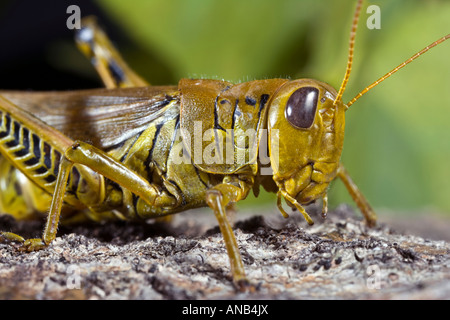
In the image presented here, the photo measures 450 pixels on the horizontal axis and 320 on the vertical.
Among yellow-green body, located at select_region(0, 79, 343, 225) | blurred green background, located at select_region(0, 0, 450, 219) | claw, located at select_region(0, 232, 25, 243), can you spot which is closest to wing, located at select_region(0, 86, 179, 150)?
yellow-green body, located at select_region(0, 79, 343, 225)

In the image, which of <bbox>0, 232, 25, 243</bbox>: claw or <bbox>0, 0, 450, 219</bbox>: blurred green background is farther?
<bbox>0, 0, 450, 219</bbox>: blurred green background

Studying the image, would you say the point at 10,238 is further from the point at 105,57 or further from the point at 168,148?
the point at 105,57

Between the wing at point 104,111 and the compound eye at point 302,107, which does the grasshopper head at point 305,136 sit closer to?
the compound eye at point 302,107

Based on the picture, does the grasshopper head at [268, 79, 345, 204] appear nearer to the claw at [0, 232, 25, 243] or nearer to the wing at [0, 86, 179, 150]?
the wing at [0, 86, 179, 150]

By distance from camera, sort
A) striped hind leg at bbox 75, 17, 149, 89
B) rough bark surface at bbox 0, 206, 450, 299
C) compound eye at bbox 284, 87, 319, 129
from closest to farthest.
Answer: rough bark surface at bbox 0, 206, 450, 299 → compound eye at bbox 284, 87, 319, 129 → striped hind leg at bbox 75, 17, 149, 89

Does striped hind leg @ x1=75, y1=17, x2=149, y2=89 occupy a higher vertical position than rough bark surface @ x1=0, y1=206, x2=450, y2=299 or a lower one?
higher

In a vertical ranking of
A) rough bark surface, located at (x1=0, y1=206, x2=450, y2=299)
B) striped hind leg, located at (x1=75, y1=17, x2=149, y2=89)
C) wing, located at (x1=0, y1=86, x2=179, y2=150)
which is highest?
striped hind leg, located at (x1=75, y1=17, x2=149, y2=89)

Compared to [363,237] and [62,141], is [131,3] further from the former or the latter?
[363,237]
